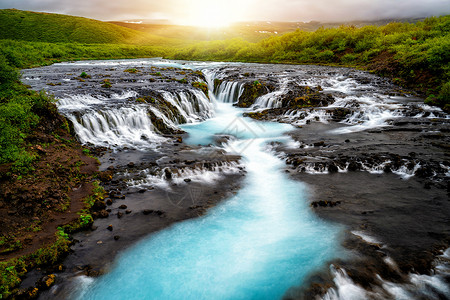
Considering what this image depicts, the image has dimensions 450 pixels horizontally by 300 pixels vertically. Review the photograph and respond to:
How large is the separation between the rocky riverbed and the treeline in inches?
149

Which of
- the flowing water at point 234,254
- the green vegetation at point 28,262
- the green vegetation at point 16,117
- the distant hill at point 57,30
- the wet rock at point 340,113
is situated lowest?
the flowing water at point 234,254

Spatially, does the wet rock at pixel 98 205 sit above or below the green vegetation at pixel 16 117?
below

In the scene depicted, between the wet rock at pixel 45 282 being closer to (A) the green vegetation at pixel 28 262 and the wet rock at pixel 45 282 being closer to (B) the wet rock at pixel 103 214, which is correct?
(A) the green vegetation at pixel 28 262

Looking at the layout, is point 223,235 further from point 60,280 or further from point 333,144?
point 333,144

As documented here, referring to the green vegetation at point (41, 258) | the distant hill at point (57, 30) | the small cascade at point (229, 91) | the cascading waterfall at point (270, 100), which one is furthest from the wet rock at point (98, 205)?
the distant hill at point (57, 30)

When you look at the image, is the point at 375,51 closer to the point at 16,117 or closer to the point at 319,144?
the point at 319,144

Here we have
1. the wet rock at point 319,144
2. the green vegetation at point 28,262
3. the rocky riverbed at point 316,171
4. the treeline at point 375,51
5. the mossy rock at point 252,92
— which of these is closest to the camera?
the green vegetation at point 28,262

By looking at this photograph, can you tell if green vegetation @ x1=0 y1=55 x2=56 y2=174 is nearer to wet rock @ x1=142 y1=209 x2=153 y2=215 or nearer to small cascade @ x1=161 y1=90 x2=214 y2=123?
wet rock @ x1=142 y1=209 x2=153 y2=215

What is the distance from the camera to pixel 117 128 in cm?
1568

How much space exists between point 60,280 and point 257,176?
320 inches

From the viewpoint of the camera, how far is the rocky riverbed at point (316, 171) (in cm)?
626

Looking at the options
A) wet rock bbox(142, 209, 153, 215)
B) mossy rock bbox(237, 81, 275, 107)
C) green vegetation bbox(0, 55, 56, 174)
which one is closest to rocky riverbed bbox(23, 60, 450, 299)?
wet rock bbox(142, 209, 153, 215)

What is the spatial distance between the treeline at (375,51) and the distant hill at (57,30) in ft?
244

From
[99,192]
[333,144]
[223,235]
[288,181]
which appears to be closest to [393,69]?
[333,144]
